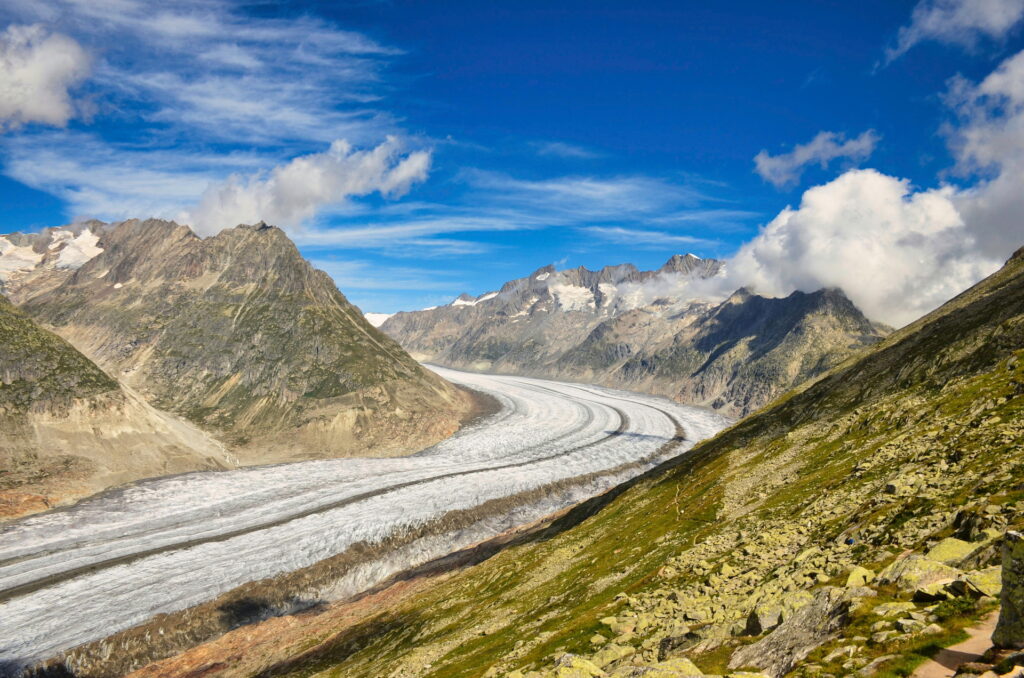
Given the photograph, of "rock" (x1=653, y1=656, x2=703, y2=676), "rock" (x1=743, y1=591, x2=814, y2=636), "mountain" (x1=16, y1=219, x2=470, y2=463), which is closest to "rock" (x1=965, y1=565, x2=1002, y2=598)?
"rock" (x1=743, y1=591, x2=814, y2=636)

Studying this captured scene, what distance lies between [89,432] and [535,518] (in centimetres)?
9892

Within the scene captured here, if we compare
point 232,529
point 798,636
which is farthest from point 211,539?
point 798,636

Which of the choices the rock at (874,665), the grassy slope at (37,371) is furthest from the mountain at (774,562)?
the grassy slope at (37,371)

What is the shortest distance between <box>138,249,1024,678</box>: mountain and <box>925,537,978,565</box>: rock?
84 millimetres

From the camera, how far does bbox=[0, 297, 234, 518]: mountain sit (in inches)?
4090

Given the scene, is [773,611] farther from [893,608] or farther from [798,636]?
[893,608]

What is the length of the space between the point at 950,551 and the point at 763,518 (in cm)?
2092

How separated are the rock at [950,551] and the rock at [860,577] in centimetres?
213

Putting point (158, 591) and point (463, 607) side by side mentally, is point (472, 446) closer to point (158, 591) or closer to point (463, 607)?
point (158, 591)

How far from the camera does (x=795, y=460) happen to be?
5294cm

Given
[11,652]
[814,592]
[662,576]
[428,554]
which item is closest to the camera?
[814,592]

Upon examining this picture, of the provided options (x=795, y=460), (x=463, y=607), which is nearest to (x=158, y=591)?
(x=463, y=607)

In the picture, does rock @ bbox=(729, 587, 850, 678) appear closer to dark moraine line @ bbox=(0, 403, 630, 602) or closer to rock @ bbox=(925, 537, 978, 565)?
rock @ bbox=(925, 537, 978, 565)

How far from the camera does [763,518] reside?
130ft
